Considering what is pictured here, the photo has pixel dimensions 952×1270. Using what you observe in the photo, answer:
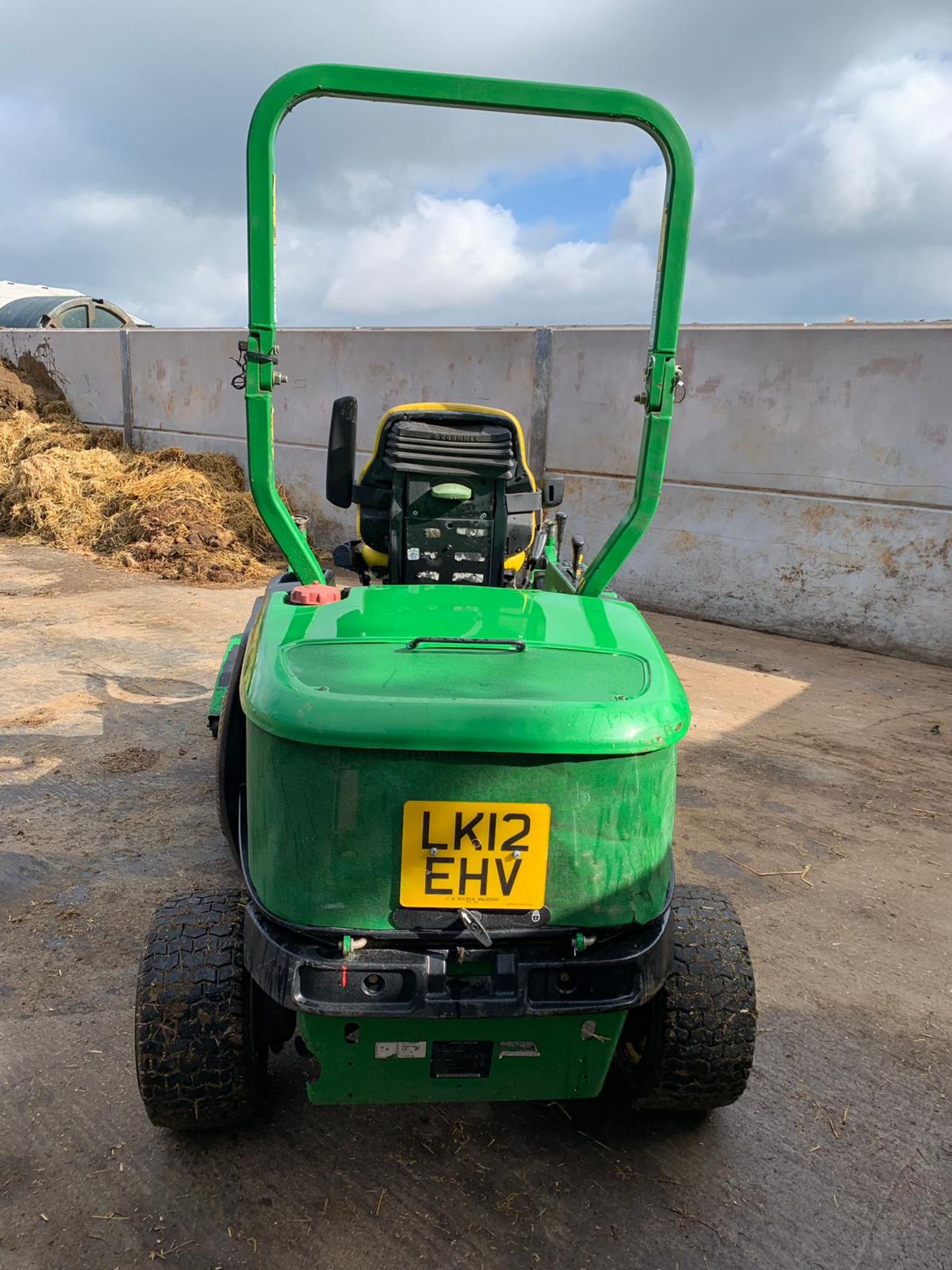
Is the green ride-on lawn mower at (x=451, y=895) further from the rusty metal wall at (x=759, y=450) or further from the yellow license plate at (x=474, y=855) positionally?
the rusty metal wall at (x=759, y=450)

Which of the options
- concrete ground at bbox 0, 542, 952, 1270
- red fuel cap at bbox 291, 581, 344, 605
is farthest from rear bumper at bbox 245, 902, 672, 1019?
red fuel cap at bbox 291, 581, 344, 605

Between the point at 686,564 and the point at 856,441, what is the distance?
1596mm

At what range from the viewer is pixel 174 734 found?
4836 mm

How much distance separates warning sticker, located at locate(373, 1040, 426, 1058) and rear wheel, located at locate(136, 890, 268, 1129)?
391 mm

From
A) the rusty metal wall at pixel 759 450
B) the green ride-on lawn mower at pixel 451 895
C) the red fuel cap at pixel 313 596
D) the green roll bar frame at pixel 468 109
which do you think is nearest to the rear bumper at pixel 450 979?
the green ride-on lawn mower at pixel 451 895

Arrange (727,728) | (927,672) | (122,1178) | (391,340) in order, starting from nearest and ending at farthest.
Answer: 1. (122,1178)
2. (727,728)
3. (927,672)
4. (391,340)

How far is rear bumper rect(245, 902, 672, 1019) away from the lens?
1874 millimetres

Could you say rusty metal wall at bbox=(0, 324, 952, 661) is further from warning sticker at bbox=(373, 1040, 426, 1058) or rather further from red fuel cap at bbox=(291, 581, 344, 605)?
warning sticker at bbox=(373, 1040, 426, 1058)

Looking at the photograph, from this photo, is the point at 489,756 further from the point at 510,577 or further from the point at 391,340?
the point at 391,340

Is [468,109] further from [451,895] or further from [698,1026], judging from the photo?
[698,1026]

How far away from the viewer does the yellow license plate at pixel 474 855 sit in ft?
6.18

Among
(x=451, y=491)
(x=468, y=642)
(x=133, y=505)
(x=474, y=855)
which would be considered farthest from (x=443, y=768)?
(x=133, y=505)

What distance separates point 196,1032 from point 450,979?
635mm

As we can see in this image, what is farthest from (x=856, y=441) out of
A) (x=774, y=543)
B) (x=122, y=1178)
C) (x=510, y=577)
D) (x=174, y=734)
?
(x=122, y=1178)
